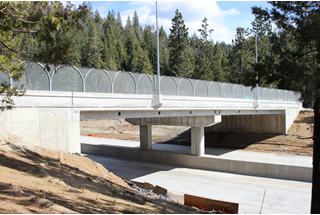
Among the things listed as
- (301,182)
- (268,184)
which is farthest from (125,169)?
(301,182)

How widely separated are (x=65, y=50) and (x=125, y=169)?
54.6ft

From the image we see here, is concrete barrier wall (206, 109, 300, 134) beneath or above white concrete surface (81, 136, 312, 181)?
above

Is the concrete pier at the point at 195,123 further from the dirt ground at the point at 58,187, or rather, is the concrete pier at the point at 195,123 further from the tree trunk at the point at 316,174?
the tree trunk at the point at 316,174

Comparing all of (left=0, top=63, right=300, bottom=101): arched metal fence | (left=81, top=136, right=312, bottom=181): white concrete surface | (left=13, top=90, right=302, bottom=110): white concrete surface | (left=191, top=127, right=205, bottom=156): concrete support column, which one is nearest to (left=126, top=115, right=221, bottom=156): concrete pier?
(left=191, top=127, right=205, bottom=156): concrete support column

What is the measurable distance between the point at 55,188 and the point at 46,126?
12.5 ft

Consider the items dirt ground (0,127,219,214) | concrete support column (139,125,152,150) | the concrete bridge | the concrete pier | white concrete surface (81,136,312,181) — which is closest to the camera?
dirt ground (0,127,219,214)

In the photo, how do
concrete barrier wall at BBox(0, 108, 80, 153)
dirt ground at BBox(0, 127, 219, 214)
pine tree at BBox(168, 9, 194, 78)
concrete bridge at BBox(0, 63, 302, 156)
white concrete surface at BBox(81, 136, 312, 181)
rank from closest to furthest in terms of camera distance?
dirt ground at BBox(0, 127, 219, 214) < concrete barrier wall at BBox(0, 108, 80, 153) < concrete bridge at BBox(0, 63, 302, 156) < white concrete surface at BBox(81, 136, 312, 181) < pine tree at BBox(168, 9, 194, 78)

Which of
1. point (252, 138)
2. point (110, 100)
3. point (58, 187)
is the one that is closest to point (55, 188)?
point (58, 187)

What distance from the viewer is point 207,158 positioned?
2255cm

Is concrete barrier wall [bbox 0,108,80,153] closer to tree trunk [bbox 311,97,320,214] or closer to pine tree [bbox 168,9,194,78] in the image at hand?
tree trunk [bbox 311,97,320,214]

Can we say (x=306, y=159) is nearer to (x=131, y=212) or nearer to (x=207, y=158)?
(x=207, y=158)

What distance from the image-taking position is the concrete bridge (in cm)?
1010

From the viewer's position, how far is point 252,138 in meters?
31.7

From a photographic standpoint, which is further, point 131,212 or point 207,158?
point 207,158
